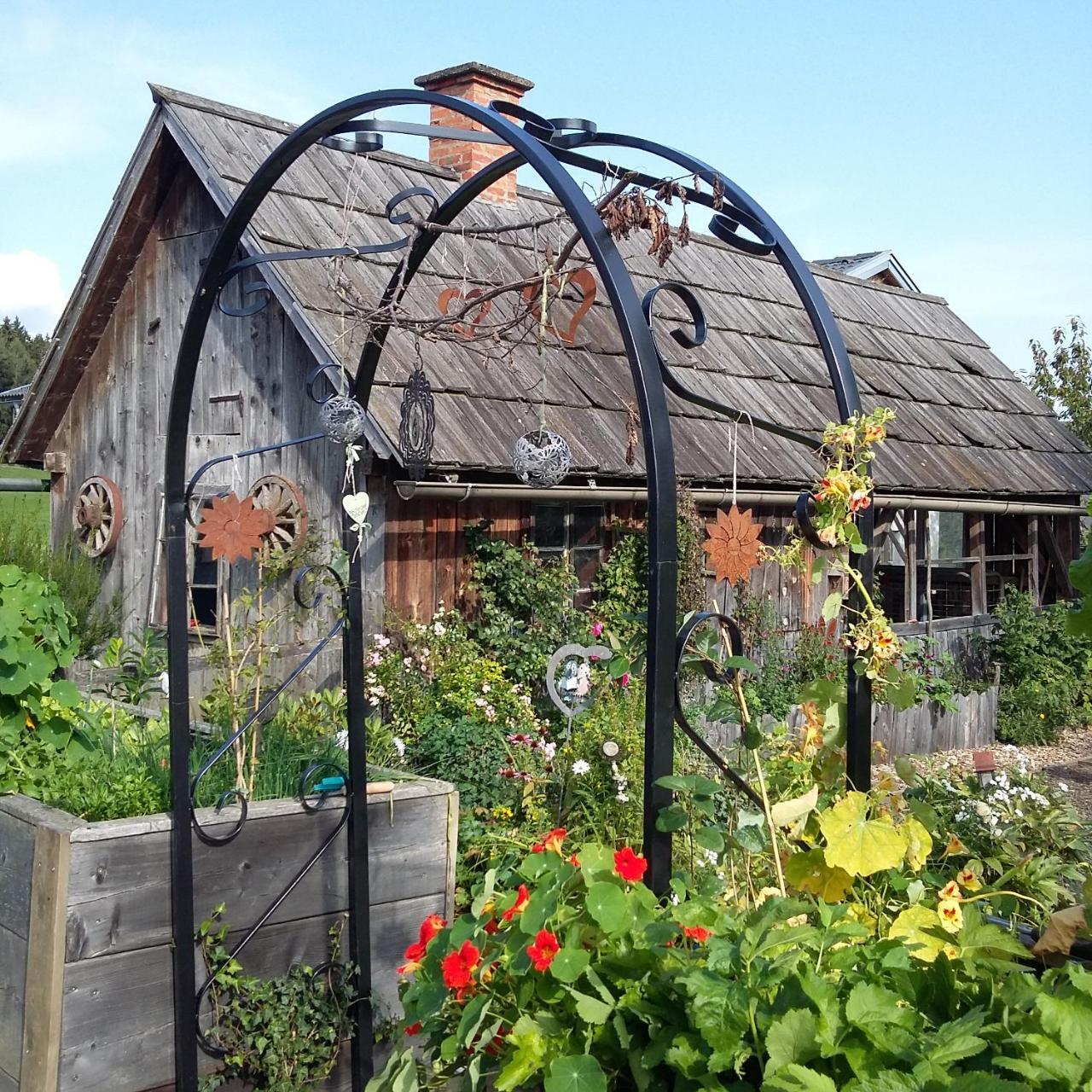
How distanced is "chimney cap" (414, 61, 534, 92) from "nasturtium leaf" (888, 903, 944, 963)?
30.5 ft

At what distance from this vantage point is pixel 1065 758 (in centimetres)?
1080

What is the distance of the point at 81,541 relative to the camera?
981 centimetres

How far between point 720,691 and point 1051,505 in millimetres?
11428

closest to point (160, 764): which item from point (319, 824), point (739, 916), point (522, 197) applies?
point (319, 824)

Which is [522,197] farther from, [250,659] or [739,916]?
[739,916]

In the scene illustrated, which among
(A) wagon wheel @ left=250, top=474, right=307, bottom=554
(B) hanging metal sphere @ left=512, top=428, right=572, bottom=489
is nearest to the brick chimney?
(A) wagon wheel @ left=250, top=474, right=307, bottom=554

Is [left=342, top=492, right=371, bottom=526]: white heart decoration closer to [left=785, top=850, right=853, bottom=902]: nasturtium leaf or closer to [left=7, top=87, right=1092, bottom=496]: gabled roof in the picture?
[left=7, top=87, right=1092, bottom=496]: gabled roof

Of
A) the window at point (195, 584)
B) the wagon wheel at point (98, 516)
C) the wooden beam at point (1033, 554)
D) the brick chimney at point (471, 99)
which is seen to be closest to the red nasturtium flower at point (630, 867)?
the window at point (195, 584)

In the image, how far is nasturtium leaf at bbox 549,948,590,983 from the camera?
214 centimetres

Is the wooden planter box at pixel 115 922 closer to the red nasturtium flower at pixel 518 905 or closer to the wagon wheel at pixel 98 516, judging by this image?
the red nasturtium flower at pixel 518 905

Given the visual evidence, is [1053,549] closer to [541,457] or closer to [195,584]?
[195,584]

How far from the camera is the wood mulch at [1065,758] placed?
9344 mm

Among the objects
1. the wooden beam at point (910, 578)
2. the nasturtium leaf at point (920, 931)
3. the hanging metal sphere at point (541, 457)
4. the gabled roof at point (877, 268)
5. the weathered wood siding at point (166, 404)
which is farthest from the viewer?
the gabled roof at point (877, 268)

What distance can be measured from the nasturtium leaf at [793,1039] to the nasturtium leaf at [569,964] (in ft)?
1.42
